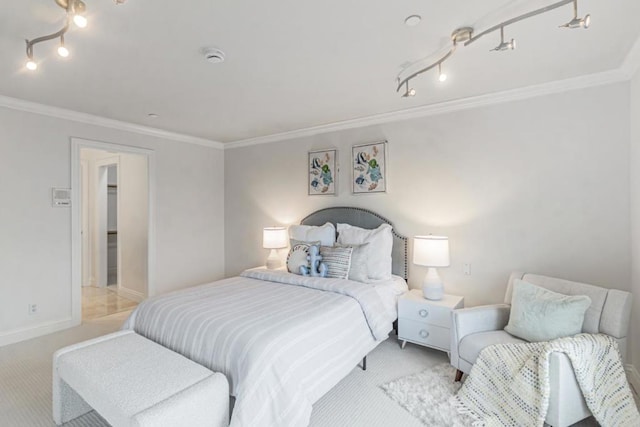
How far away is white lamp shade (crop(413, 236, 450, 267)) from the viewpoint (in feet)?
9.73

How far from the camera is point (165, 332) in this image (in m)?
2.23

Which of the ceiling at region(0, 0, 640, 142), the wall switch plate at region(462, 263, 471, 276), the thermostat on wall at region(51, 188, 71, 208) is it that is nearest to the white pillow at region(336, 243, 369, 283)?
the wall switch plate at region(462, 263, 471, 276)

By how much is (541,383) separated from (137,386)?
2.19 meters

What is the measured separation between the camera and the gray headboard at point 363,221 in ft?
11.6

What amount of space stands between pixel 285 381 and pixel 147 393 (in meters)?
0.69

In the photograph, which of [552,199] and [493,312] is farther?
[552,199]

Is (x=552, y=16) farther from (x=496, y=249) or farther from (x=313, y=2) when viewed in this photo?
(x=496, y=249)

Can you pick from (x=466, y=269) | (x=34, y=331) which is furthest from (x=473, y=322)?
(x=34, y=331)

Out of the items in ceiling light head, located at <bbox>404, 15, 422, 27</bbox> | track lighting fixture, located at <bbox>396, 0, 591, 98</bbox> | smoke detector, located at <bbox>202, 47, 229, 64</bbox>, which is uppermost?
smoke detector, located at <bbox>202, 47, 229, 64</bbox>

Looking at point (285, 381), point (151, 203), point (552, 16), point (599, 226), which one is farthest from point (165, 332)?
point (599, 226)

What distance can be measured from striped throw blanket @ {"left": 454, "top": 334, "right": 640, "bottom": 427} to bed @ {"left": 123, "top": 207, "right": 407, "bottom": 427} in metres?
0.87

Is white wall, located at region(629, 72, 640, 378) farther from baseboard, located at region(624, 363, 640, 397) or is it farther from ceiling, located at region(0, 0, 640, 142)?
ceiling, located at region(0, 0, 640, 142)

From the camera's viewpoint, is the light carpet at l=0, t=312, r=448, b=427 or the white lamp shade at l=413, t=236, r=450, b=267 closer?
the light carpet at l=0, t=312, r=448, b=427

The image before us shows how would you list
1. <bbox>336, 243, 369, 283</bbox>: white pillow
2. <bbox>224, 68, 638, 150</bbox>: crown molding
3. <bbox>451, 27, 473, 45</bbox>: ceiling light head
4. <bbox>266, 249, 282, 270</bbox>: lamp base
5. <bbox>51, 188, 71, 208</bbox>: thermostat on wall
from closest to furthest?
<bbox>451, 27, 473, 45</bbox>: ceiling light head, <bbox>224, 68, 638, 150</bbox>: crown molding, <bbox>336, 243, 369, 283</bbox>: white pillow, <bbox>51, 188, 71, 208</bbox>: thermostat on wall, <bbox>266, 249, 282, 270</bbox>: lamp base
